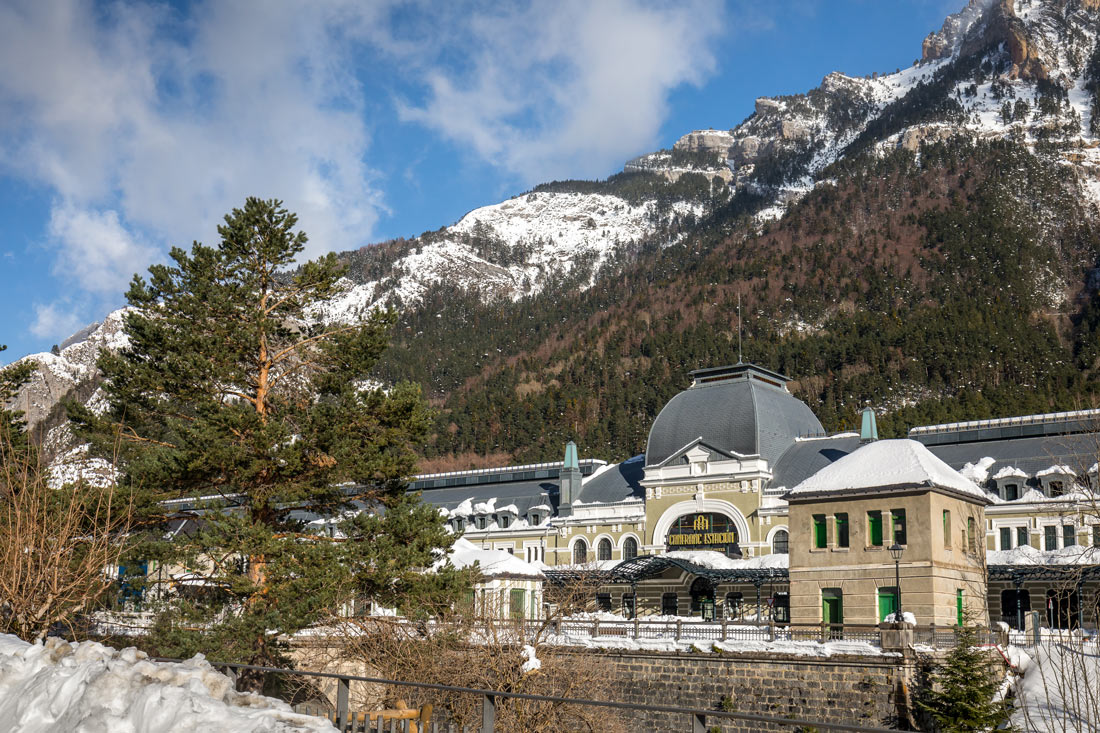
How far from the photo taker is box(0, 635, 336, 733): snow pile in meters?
10.1

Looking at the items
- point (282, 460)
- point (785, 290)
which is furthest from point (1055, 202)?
point (282, 460)

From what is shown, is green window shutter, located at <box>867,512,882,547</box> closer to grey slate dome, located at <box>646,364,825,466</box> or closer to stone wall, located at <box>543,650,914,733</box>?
stone wall, located at <box>543,650,914,733</box>

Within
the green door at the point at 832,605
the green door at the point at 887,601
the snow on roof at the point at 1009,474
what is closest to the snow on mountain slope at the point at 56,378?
the snow on roof at the point at 1009,474

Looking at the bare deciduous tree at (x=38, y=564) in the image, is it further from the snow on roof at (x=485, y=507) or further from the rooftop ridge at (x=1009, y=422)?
the rooftop ridge at (x=1009, y=422)

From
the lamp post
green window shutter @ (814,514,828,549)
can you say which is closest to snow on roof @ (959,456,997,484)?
green window shutter @ (814,514,828,549)

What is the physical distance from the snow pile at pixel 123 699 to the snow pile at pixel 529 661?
1628cm

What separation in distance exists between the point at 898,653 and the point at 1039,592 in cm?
1968

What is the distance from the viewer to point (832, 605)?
40.1m

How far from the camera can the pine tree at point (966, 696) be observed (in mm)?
27203

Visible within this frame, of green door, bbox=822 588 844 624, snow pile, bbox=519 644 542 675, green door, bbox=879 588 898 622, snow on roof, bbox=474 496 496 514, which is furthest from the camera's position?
snow on roof, bbox=474 496 496 514

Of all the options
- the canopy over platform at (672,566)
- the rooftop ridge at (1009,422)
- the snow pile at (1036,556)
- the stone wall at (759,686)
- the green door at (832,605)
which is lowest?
the stone wall at (759,686)

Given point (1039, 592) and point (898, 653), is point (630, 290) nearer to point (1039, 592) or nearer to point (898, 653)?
point (1039, 592)

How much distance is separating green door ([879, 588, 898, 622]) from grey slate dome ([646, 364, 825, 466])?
17552 millimetres

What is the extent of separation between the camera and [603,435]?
105 m
